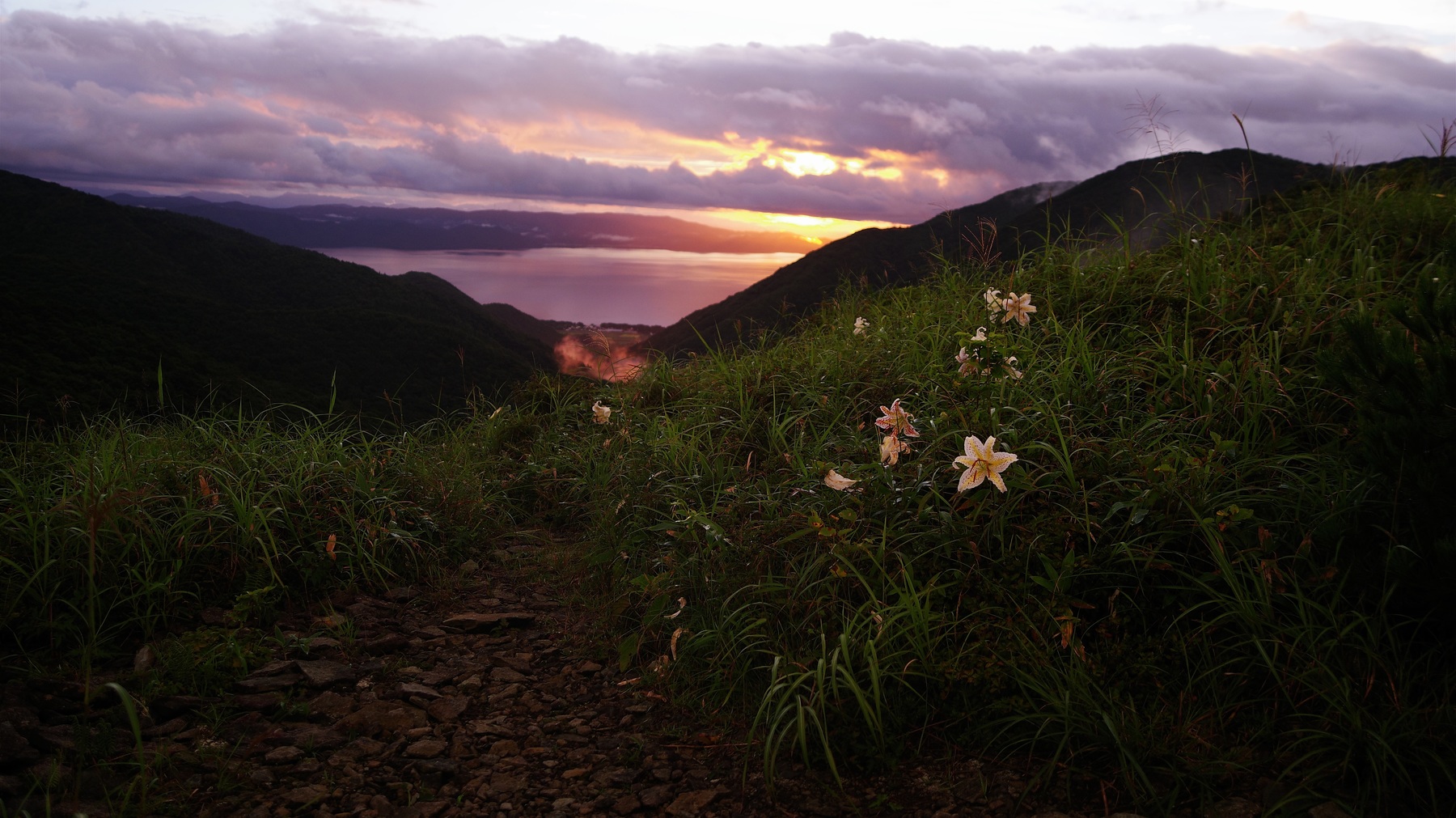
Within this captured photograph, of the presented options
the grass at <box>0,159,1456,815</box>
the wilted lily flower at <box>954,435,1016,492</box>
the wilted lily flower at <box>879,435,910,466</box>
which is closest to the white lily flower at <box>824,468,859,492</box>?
the grass at <box>0,159,1456,815</box>

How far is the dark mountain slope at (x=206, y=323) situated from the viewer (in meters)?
9.12

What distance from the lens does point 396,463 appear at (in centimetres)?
451

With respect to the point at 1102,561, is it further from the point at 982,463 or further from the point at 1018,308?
the point at 1018,308

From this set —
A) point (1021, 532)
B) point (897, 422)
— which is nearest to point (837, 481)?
point (897, 422)

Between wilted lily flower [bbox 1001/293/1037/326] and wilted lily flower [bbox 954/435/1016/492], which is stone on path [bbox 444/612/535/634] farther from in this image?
wilted lily flower [bbox 1001/293/1037/326]

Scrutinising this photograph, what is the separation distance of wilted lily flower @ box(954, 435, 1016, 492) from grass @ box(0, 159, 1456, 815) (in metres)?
0.15

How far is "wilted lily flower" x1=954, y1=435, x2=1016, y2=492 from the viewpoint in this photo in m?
2.52

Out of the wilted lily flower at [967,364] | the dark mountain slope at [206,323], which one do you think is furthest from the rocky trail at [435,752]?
the dark mountain slope at [206,323]

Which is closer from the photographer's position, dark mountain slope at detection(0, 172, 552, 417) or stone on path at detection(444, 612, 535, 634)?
stone on path at detection(444, 612, 535, 634)

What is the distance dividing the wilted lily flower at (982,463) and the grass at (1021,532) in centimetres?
15

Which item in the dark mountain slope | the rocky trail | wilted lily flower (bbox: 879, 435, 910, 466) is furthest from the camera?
the dark mountain slope

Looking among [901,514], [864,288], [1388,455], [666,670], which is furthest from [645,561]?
[864,288]

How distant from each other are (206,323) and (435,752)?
3446cm

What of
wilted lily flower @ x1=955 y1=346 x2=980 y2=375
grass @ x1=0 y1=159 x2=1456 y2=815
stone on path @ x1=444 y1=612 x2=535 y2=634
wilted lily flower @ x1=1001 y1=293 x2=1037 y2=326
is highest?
wilted lily flower @ x1=1001 y1=293 x2=1037 y2=326
